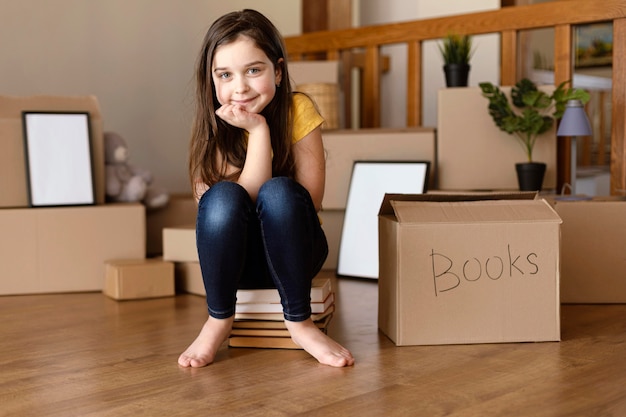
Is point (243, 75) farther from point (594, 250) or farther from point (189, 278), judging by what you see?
point (594, 250)

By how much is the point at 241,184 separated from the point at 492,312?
582 millimetres

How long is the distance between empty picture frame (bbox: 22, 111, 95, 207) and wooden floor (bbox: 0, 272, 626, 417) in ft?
1.85

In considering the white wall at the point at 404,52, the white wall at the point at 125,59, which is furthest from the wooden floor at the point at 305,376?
the white wall at the point at 404,52

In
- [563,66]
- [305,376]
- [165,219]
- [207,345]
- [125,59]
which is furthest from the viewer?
[125,59]

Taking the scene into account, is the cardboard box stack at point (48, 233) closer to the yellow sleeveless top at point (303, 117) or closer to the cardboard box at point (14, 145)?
the cardboard box at point (14, 145)

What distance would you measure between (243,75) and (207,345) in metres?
0.54

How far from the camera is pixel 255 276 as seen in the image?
5.42 ft

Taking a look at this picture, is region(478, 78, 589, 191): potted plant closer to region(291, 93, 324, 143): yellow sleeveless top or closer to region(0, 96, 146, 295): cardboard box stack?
region(291, 93, 324, 143): yellow sleeveless top

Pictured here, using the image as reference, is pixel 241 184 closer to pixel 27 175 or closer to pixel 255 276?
pixel 255 276

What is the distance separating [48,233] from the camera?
7.79 ft

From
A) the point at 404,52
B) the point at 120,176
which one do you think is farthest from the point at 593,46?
the point at 120,176

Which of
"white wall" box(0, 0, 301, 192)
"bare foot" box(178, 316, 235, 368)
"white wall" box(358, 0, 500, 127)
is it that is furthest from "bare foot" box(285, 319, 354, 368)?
"white wall" box(358, 0, 500, 127)

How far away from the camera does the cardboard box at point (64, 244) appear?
7.70ft

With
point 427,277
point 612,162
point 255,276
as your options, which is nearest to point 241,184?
point 255,276
